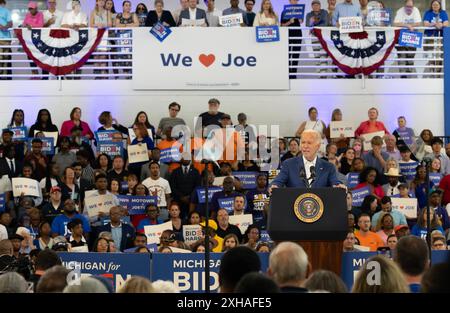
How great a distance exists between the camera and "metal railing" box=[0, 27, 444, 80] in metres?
20.3

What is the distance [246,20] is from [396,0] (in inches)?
171

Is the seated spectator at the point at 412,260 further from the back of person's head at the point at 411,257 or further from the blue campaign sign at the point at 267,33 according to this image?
the blue campaign sign at the point at 267,33

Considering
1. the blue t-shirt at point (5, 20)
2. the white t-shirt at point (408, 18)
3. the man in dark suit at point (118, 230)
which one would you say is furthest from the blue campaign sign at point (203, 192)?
the white t-shirt at point (408, 18)

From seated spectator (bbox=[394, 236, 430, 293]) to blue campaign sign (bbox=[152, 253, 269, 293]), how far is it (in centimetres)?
484

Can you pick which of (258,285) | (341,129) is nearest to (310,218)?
(258,285)

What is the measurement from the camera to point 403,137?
19.2 meters

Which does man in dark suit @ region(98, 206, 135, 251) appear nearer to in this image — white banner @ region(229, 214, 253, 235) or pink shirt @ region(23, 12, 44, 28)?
white banner @ region(229, 214, 253, 235)

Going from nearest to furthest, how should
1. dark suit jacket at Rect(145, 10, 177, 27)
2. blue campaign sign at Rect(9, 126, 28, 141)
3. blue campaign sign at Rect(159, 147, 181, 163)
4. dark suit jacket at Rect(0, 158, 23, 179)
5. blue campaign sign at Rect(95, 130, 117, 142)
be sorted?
dark suit jacket at Rect(0, 158, 23, 179) → blue campaign sign at Rect(159, 147, 181, 163) → blue campaign sign at Rect(95, 130, 117, 142) → blue campaign sign at Rect(9, 126, 28, 141) → dark suit jacket at Rect(145, 10, 177, 27)

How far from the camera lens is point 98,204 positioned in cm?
1573

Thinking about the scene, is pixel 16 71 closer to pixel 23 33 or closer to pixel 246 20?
pixel 23 33

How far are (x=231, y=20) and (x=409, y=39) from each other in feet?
10.5

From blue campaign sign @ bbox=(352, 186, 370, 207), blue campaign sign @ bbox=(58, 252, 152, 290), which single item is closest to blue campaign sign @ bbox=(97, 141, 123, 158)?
blue campaign sign @ bbox=(352, 186, 370, 207)

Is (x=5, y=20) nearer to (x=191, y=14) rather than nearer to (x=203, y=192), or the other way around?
(x=191, y=14)
